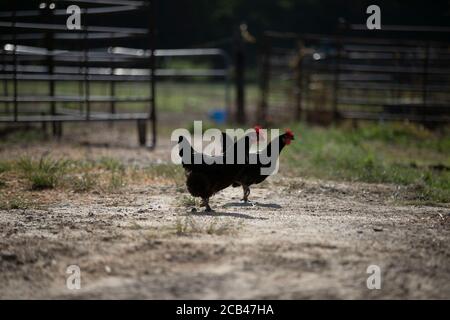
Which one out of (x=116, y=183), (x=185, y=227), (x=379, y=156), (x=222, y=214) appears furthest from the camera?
(x=379, y=156)

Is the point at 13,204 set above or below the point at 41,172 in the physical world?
below

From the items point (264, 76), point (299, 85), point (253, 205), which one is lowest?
point (253, 205)

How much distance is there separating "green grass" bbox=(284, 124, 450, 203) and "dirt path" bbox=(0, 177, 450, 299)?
1977 mm

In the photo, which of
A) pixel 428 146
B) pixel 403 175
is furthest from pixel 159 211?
pixel 428 146

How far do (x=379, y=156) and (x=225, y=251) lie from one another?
22.5ft

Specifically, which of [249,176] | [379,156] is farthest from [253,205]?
[379,156]

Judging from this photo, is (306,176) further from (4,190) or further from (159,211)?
(4,190)

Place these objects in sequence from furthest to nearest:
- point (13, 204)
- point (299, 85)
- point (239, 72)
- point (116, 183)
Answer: point (239, 72), point (299, 85), point (116, 183), point (13, 204)

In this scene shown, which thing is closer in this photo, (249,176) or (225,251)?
(225,251)

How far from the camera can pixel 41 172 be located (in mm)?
8508

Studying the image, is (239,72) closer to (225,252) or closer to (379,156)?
(379,156)

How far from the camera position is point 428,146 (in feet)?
43.0

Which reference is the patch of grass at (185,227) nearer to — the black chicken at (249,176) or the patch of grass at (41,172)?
the black chicken at (249,176)
